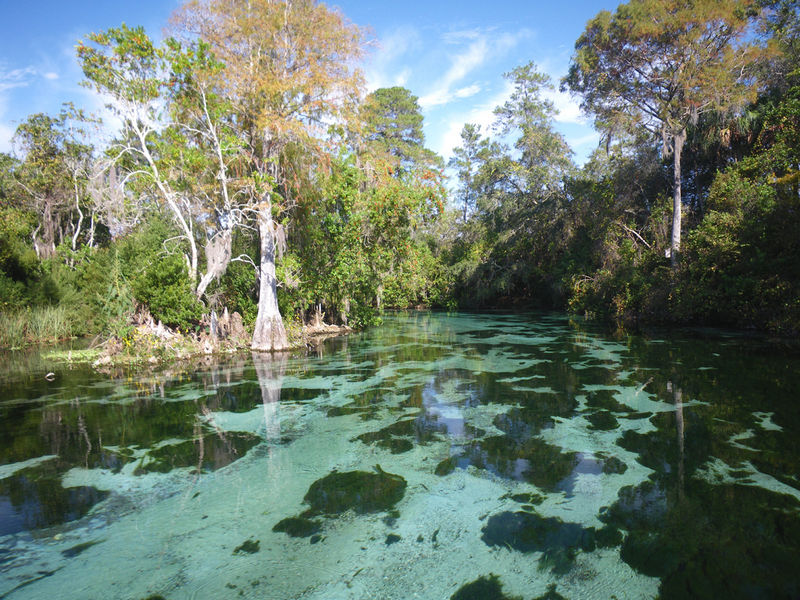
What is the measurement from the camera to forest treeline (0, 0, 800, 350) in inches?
469

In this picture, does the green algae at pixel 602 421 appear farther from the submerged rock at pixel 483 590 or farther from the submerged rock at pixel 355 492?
the submerged rock at pixel 483 590

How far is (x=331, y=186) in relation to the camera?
581 inches

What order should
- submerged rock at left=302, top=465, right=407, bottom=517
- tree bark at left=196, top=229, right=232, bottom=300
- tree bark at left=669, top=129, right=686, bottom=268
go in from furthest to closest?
tree bark at left=669, top=129, right=686, bottom=268, tree bark at left=196, top=229, right=232, bottom=300, submerged rock at left=302, top=465, right=407, bottom=517

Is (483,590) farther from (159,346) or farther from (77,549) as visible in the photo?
(159,346)

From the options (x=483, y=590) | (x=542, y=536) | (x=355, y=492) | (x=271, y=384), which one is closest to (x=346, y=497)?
(x=355, y=492)

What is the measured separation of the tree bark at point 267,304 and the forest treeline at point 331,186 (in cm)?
4

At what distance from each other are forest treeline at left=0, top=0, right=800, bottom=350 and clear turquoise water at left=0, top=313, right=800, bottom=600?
5.42 m

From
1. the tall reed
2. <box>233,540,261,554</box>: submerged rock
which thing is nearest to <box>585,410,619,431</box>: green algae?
<box>233,540,261,554</box>: submerged rock

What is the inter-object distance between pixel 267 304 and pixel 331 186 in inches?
178

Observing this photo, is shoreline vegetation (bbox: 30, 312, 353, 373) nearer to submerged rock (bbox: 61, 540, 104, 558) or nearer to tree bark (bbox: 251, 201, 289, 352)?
tree bark (bbox: 251, 201, 289, 352)

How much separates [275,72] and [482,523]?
1230 cm

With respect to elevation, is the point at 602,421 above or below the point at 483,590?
above

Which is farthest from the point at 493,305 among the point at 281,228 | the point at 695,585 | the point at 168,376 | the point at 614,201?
the point at 695,585

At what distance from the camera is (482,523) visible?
12.7 ft
